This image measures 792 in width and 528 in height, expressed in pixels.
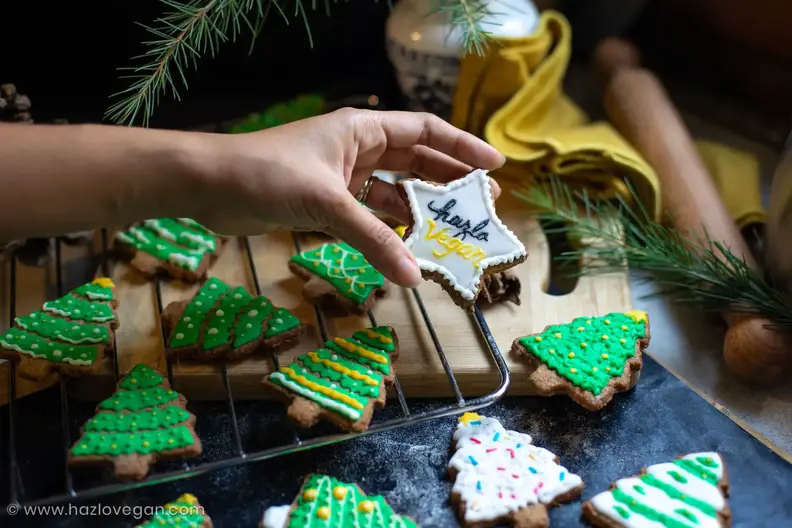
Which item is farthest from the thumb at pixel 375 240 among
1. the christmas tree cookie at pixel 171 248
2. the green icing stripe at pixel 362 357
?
the christmas tree cookie at pixel 171 248

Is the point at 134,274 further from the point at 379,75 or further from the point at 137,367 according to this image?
the point at 379,75

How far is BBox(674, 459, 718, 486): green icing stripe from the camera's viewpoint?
0.95m

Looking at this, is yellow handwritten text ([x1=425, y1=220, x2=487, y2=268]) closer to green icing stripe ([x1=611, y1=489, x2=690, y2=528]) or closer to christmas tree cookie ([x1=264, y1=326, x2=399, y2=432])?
christmas tree cookie ([x1=264, y1=326, x2=399, y2=432])

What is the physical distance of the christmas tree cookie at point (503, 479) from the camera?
36.2 inches

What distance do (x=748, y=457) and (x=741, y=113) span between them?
2.70ft

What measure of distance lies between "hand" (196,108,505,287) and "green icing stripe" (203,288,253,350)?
14 centimetres

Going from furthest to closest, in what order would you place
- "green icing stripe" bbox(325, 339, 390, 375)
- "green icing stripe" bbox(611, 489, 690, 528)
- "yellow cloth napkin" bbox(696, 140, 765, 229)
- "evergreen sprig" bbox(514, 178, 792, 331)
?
"yellow cloth napkin" bbox(696, 140, 765, 229) → "evergreen sprig" bbox(514, 178, 792, 331) → "green icing stripe" bbox(325, 339, 390, 375) → "green icing stripe" bbox(611, 489, 690, 528)

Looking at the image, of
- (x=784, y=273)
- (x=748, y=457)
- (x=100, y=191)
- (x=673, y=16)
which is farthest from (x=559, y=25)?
(x=100, y=191)

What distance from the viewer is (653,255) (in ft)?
3.87

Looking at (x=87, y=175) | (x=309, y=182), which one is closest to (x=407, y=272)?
(x=309, y=182)

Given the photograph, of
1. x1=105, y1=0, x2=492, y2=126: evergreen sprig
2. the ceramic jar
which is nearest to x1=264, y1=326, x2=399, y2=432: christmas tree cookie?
x1=105, y1=0, x2=492, y2=126: evergreen sprig

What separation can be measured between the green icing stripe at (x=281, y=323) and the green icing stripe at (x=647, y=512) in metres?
0.48

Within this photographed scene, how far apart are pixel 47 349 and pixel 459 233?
22.5 inches

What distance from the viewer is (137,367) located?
1020 mm
